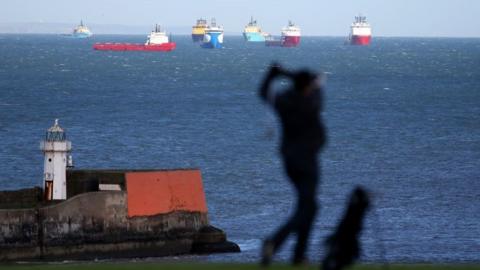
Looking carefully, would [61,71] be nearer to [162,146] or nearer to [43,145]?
[162,146]

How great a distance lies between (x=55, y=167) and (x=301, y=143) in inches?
753

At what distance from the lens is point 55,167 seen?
2891cm

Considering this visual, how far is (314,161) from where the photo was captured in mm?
10266

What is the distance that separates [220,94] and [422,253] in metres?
70.2

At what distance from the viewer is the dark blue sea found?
3331cm

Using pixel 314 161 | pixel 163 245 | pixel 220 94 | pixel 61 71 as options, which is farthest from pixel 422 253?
pixel 61 71

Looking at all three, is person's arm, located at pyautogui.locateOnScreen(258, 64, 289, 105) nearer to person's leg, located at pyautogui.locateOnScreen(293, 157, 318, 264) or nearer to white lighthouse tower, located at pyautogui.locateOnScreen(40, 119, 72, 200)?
person's leg, located at pyautogui.locateOnScreen(293, 157, 318, 264)

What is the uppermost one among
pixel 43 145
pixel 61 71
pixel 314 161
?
pixel 314 161

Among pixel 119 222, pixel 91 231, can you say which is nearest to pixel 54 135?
pixel 119 222

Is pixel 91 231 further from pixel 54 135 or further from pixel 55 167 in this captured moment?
pixel 54 135

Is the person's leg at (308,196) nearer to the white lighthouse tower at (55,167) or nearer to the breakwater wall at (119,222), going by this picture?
the breakwater wall at (119,222)

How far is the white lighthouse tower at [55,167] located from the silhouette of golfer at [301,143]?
62.0ft

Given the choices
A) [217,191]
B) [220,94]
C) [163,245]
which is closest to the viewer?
[163,245]

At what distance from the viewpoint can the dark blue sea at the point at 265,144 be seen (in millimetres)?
33312
